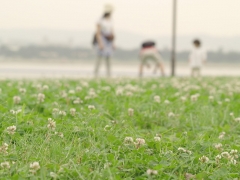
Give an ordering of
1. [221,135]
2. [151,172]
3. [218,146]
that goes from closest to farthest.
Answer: [151,172], [218,146], [221,135]

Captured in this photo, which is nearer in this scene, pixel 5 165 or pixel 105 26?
pixel 5 165

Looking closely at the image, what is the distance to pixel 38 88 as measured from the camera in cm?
736

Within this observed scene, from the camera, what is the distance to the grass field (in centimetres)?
348

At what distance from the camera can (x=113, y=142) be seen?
163 inches

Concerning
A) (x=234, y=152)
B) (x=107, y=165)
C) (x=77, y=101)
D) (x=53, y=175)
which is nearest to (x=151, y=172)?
(x=107, y=165)

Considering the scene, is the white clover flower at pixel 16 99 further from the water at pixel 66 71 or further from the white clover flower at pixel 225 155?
the water at pixel 66 71

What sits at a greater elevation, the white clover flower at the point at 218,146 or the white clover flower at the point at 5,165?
the white clover flower at the point at 5,165

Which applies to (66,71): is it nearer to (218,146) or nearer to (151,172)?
(218,146)

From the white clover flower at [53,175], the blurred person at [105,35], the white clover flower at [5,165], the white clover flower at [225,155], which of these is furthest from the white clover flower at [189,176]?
the blurred person at [105,35]

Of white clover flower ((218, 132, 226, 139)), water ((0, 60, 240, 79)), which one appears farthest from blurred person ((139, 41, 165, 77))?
white clover flower ((218, 132, 226, 139))

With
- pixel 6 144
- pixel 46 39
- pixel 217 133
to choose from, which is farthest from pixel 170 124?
pixel 46 39

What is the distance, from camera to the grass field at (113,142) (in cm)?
348

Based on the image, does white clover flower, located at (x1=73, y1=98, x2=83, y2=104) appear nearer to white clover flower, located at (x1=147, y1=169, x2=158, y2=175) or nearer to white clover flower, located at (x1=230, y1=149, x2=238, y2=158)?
white clover flower, located at (x1=230, y1=149, x2=238, y2=158)

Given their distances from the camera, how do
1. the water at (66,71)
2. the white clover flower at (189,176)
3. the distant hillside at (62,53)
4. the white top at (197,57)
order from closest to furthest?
the white clover flower at (189,176)
the white top at (197,57)
the water at (66,71)
the distant hillside at (62,53)
